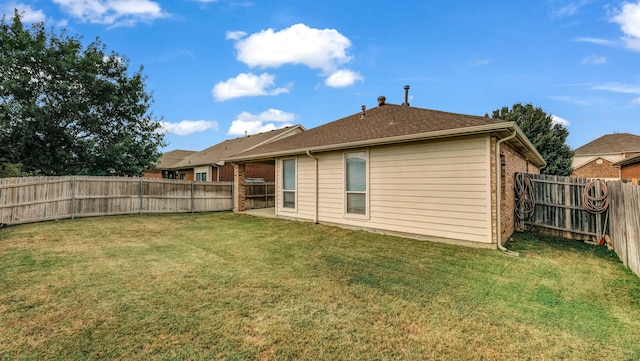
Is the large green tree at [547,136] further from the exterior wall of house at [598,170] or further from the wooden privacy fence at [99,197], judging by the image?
the wooden privacy fence at [99,197]

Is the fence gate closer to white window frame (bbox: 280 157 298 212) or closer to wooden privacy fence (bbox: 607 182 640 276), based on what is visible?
wooden privacy fence (bbox: 607 182 640 276)

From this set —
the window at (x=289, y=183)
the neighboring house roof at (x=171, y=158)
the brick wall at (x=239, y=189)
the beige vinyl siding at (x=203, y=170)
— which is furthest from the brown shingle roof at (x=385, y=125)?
the neighboring house roof at (x=171, y=158)

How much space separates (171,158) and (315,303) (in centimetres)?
3068

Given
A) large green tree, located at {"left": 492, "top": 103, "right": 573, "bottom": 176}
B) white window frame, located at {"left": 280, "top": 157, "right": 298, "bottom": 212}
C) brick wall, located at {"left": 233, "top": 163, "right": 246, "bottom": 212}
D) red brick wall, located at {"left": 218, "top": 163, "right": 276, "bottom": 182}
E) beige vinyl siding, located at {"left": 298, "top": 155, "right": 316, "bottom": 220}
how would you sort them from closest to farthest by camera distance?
beige vinyl siding, located at {"left": 298, "top": 155, "right": 316, "bottom": 220} < white window frame, located at {"left": 280, "top": 157, "right": 298, "bottom": 212} < brick wall, located at {"left": 233, "top": 163, "right": 246, "bottom": 212} < red brick wall, located at {"left": 218, "top": 163, "right": 276, "bottom": 182} < large green tree, located at {"left": 492, "top": 103, "right": 573, "bottom": 176}

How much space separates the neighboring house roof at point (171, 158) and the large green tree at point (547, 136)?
30481 mm

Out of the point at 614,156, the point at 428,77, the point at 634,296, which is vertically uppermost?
the point at 428,77

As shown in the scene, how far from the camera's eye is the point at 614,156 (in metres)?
26.6

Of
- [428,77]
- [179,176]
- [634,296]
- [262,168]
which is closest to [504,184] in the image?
[634,296]

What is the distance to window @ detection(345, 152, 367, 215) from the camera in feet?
25.7

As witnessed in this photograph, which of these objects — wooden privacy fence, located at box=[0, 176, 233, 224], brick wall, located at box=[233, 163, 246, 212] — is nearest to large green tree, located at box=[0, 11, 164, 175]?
wooden privacy fence, located at box=[0, 176, 233, 224]

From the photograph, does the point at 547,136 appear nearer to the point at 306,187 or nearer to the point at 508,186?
the point at 508,186

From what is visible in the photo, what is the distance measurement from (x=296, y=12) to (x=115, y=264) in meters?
9.78

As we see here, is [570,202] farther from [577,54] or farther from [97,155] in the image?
[97,155]

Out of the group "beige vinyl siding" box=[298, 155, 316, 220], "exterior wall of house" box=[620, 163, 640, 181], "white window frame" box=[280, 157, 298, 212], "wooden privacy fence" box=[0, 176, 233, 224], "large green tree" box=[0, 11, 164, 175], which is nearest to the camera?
"wooden privacy fence" box=[0, 176, 233, 224]
